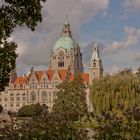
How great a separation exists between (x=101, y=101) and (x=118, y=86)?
2078 millimetres

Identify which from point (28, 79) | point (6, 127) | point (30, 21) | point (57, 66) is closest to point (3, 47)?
point (30, 21)

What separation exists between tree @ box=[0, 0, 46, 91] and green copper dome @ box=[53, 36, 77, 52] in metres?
117

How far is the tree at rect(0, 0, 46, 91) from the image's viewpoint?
Answer: 1288 cm

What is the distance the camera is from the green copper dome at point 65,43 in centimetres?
13095

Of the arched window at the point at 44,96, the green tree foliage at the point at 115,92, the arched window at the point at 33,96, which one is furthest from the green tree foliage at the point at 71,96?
the arched window at the point at 33,96

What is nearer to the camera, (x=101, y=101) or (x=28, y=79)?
(x=101, y=101)

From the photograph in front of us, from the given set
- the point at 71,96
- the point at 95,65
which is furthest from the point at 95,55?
the point at 71,96

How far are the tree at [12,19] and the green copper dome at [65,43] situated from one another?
116770 millimetres

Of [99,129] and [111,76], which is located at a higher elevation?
[111,76]

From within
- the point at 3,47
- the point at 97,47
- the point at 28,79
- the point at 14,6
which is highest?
the point at 97,47

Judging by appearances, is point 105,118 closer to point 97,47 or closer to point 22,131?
point 22,131

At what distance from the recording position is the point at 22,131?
10406mm

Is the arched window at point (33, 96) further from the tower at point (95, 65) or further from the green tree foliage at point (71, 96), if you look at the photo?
the green tree foliage at point (71, 96)

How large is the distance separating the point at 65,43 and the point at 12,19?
389 feet
